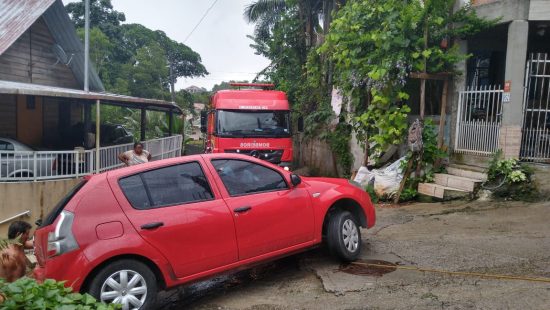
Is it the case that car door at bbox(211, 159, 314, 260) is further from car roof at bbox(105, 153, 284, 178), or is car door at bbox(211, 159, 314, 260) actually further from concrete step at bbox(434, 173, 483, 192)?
concrete step at bbox(434, 173, 483, 192)

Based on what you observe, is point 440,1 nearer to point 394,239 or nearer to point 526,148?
point 526,148

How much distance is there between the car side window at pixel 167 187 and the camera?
4.48 m

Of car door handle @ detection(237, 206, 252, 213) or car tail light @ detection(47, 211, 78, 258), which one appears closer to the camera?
car tail light @ detection(47, 211, 78, 258)

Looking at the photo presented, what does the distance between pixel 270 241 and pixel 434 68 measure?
6630mm

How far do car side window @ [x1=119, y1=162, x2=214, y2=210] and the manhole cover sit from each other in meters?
1.93

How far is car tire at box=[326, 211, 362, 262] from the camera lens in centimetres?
550

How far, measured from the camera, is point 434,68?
9930mm

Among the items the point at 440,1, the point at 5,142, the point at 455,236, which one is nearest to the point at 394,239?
the point at 455,236

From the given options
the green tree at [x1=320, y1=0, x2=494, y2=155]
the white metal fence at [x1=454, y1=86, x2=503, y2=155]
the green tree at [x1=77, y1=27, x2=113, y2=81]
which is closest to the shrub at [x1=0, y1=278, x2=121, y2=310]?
the green tree at [x1=320, y1=0, x2=494, y2=155]

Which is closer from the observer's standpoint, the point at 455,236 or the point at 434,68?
the point at 455,236

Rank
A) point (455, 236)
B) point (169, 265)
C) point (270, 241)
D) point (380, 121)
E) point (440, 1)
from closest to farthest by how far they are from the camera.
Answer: point (169, 265) < point (270, 241) < point (455, 236) < point (440, 1) < point (380, 121)

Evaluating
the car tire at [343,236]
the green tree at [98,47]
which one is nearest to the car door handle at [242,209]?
the car tire at [343,236]

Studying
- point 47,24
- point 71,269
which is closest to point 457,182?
point 71,269

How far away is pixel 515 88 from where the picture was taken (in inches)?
357
